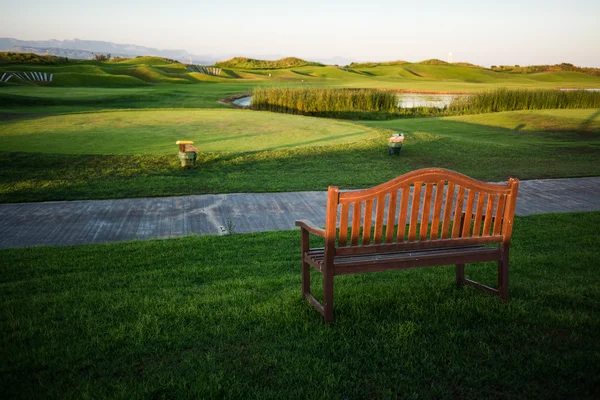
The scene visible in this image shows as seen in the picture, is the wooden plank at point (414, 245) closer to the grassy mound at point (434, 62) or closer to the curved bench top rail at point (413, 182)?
the curved bench top rail at point (413, 182)

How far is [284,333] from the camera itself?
3.69 meters

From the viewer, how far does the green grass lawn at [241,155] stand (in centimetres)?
1039

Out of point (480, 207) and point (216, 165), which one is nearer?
point (480, 207)

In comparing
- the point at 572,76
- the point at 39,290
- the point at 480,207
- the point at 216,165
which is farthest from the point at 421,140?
the point at 572,76

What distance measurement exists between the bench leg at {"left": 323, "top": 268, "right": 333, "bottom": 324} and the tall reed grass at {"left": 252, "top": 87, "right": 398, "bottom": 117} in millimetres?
24796

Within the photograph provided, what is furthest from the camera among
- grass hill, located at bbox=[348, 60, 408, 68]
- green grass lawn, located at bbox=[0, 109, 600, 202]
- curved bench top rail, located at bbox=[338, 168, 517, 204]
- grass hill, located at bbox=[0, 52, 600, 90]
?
grass hill, located at bbox=[348, 60, 408, 68]

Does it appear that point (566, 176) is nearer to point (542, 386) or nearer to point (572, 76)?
point (542, 386)

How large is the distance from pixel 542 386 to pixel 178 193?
8.07m

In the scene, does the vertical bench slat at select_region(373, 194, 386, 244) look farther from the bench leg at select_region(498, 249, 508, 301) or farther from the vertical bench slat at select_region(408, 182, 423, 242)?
the bench leg at select_region(498, 249, 508, 301)

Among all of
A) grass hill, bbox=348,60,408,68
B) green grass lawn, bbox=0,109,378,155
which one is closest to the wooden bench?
green grass lawn, bbox=0,109,378,155

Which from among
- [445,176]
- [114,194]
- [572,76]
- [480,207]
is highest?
[572,76]

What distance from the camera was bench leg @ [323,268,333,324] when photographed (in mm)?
3784

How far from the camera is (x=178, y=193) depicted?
31.8 ft

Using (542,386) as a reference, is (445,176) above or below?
above
